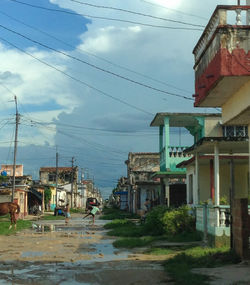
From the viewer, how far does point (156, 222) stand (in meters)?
22.1

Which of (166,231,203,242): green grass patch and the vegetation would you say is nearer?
(166,231,203,242): green grass patch

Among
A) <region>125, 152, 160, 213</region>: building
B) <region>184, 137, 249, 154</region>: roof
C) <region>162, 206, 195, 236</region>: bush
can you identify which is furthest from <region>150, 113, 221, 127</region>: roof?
<region>125, 152, 160, 213</region>: building

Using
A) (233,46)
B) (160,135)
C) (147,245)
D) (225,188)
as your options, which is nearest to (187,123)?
(160,135)

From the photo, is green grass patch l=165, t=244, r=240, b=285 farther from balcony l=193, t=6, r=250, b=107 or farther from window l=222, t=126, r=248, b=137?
window l=222, t=126, r=248, b=137

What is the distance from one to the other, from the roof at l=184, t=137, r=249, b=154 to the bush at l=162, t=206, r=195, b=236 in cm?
265

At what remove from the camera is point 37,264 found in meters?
13.1

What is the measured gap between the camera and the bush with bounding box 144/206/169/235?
2150cm

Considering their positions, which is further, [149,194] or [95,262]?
[149,194]

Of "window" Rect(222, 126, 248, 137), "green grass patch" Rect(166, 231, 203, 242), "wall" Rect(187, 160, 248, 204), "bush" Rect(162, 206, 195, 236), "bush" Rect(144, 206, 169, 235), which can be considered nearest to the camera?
"green grass patch" Rect(166, 231, 203, 242)

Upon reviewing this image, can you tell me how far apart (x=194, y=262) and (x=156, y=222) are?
9726 mm

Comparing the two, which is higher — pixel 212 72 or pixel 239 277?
pixel 212 72

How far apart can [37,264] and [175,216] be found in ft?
27.4

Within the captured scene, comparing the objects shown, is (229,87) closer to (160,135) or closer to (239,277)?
(239,277)

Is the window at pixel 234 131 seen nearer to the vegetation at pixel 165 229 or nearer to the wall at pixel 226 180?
A: the wall at pixel 226 180
